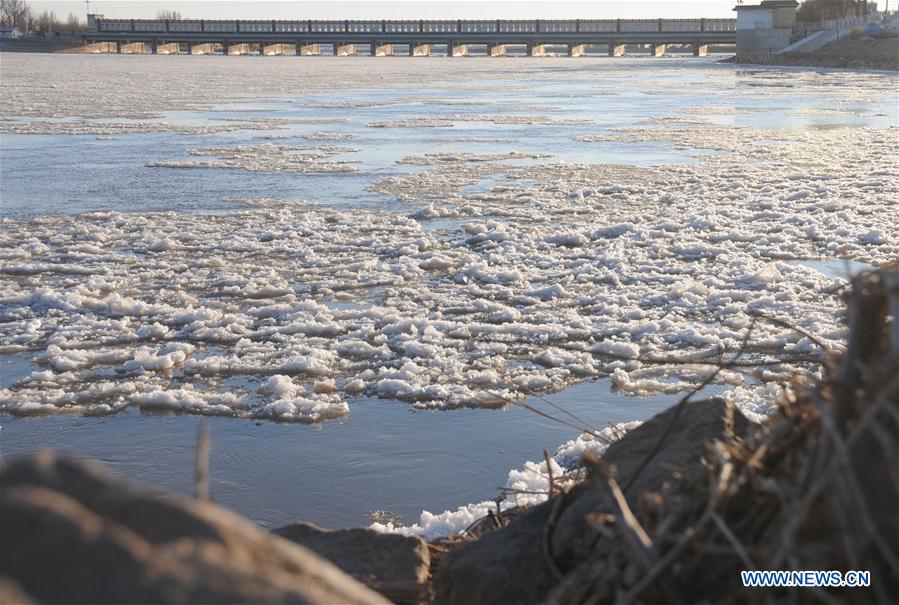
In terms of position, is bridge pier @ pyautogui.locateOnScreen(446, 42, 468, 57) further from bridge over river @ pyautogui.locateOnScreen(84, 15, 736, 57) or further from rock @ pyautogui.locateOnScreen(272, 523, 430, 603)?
rock @ pyautogui.locateOnScreen(272, 523, 430, 603)

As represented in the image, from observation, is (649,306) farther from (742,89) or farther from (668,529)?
(742,89)

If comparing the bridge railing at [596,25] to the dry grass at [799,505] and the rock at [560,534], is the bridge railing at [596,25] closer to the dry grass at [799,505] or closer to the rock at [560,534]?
the rock at [560,534]

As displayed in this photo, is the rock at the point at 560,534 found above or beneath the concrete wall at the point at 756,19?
beneath

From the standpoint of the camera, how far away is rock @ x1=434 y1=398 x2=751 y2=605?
2619 millimetres

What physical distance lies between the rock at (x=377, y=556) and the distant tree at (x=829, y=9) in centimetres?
8926

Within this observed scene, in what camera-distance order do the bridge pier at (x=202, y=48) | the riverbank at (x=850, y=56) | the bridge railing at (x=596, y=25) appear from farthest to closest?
the bridge pier at (x=202, y=48) < the bridge railing at (x=596, y=25) < the riverbank at (x=850, y=56)

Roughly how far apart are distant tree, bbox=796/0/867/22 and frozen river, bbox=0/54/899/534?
74201mm

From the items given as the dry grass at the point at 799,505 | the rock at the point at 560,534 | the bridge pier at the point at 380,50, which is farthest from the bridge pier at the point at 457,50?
the dry grass at the point at 799,505

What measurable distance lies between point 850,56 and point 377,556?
2537 inches

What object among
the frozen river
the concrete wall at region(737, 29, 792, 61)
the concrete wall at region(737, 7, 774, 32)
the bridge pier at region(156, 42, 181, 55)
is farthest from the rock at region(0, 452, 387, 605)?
the bridge pier at region(156, 42, 181, 55)

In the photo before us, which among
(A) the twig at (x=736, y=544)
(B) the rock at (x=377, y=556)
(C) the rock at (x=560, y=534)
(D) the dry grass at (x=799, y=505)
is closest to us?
(D) the dry grass at (x=799, y=505)

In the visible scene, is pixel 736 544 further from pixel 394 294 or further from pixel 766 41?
pixel 766 41

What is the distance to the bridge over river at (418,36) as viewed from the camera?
4166 inches

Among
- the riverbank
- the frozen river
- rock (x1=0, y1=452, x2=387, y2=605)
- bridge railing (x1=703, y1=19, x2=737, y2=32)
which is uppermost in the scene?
bridge railing (x1=703, y1=19, x2=737, y2=32)
